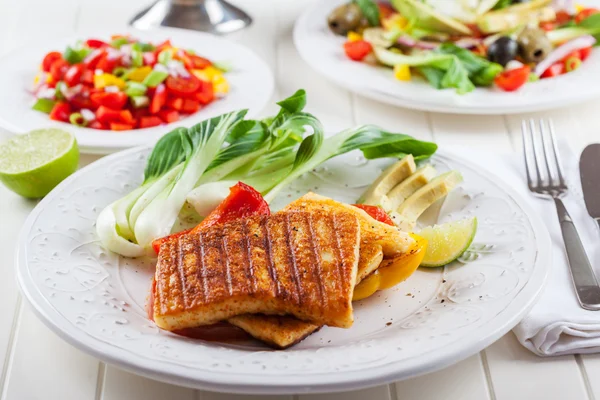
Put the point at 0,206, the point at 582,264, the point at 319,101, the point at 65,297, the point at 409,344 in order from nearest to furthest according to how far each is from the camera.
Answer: the point at 409,344 → the point at 65,297 → the point at 582,264 → the point at 0,206 → the point at 319,101

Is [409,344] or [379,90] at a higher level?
[409,344]

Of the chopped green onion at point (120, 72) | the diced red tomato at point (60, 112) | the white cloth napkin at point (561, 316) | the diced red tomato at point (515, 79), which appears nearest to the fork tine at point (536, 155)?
the white cloth napkin at point (561, 316)

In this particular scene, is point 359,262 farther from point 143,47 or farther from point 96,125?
point 143,47

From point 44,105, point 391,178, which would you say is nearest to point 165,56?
point 44,105

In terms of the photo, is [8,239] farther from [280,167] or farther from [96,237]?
[280,167]

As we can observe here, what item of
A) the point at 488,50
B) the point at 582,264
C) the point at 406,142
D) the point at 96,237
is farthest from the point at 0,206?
the point at 488,50

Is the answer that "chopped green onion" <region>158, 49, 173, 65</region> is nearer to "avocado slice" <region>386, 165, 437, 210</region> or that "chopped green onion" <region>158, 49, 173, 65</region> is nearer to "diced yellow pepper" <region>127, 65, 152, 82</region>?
"diced yellow pepper" <region>127, 65, 152, 82</region>
